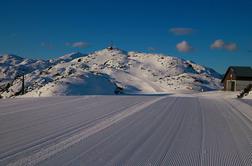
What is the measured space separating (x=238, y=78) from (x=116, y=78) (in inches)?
1106

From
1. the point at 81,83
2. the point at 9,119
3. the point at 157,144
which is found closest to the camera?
the point at 157,144

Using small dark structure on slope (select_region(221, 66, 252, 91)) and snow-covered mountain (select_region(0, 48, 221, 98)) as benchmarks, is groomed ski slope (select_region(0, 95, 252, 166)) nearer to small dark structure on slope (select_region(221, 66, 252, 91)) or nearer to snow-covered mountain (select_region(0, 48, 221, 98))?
snow-covered mountain (select_region(0, 48, 221, 98))

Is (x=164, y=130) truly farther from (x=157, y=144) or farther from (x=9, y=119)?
(x=9, y=119)

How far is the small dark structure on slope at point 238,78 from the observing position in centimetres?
5072

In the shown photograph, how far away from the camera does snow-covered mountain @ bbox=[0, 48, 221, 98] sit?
3690 centimetres

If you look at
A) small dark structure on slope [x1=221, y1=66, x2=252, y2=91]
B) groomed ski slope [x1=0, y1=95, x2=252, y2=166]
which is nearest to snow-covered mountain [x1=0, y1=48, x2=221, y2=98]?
small dark structure on slope [x1=221, y1=66, x2=252, y2=91]

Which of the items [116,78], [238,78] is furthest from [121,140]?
[116,78]

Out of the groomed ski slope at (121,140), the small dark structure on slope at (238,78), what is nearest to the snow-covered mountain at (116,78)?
the small dark structure on slope at (238,78)

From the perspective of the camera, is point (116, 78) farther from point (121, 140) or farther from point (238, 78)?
point (121, 140)

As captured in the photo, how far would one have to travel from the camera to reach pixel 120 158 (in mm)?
6695

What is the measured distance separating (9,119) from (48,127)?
2.25m

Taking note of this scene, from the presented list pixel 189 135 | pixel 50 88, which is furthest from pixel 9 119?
pixel 50 88

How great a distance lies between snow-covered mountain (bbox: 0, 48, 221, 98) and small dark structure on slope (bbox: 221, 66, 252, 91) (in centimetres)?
827

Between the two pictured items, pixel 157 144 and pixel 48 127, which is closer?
pixel 157 144
